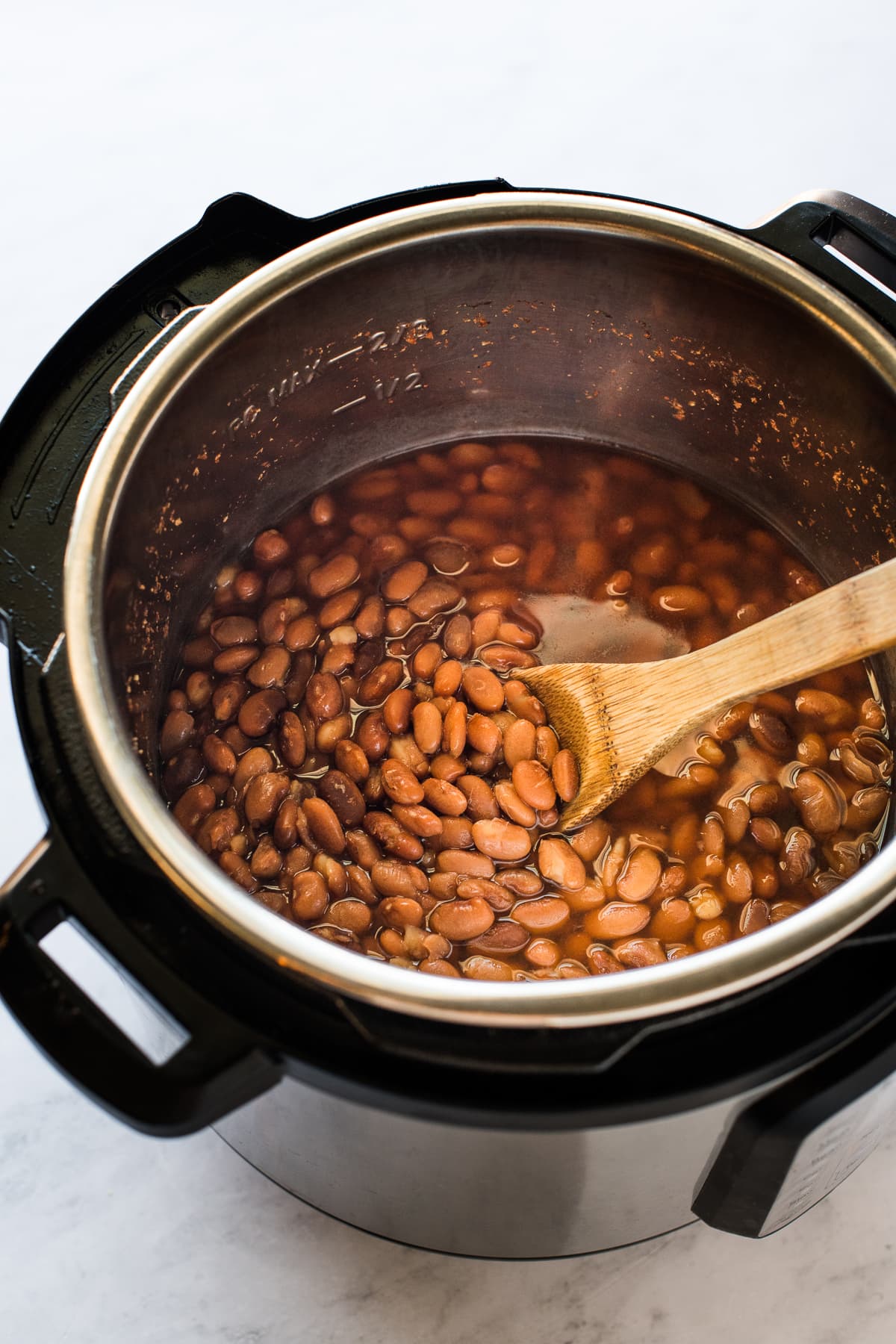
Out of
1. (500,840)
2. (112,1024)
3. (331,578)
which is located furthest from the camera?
(331,578)

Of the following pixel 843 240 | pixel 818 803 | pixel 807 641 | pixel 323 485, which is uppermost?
pixel 843 240

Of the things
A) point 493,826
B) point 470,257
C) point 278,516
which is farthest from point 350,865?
point 470,257

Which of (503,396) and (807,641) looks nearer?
(807,641)

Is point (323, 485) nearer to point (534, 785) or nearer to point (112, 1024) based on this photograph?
point (534, 785)

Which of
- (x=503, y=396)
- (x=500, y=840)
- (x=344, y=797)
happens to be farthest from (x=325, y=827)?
(x=503, y=396)

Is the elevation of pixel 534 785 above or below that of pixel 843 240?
below

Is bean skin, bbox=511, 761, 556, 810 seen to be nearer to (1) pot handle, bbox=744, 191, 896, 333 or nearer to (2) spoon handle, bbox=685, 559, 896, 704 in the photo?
(2) spoon handle, bbox=685, 559, 896, 704

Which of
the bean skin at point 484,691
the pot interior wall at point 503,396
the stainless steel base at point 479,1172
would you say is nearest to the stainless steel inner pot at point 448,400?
the pot interior wall at point 503,396
